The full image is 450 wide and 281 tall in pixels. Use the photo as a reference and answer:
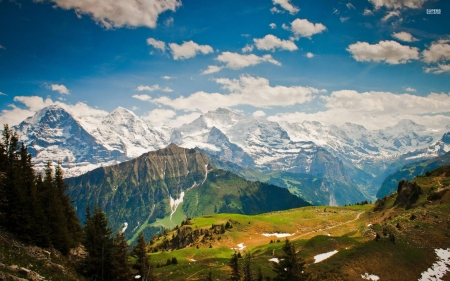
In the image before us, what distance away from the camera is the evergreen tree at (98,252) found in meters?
46.0

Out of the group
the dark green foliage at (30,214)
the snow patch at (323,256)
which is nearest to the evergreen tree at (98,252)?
the dark green foliage at (30,214)

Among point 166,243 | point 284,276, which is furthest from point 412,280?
point 166,243

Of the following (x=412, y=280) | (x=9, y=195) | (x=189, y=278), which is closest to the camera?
(x=9, y=195)

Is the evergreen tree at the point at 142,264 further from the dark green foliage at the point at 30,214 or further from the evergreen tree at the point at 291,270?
the evergreen tree at the point at 291,270

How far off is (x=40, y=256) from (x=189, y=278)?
2654cm

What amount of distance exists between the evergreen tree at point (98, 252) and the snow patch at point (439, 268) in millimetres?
50361

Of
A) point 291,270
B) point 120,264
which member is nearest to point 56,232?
point 120,264

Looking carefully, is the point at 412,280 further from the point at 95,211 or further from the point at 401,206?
the point at 95,211

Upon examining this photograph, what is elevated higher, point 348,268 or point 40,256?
point 40,256

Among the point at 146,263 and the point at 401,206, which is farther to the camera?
the point at 401,206

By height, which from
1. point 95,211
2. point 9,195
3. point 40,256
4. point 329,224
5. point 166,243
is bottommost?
point 166,243

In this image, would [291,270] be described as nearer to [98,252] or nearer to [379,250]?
[379,250]

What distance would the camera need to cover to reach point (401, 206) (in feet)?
296

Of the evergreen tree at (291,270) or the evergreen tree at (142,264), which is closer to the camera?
the evergreen tree at (291,270)
